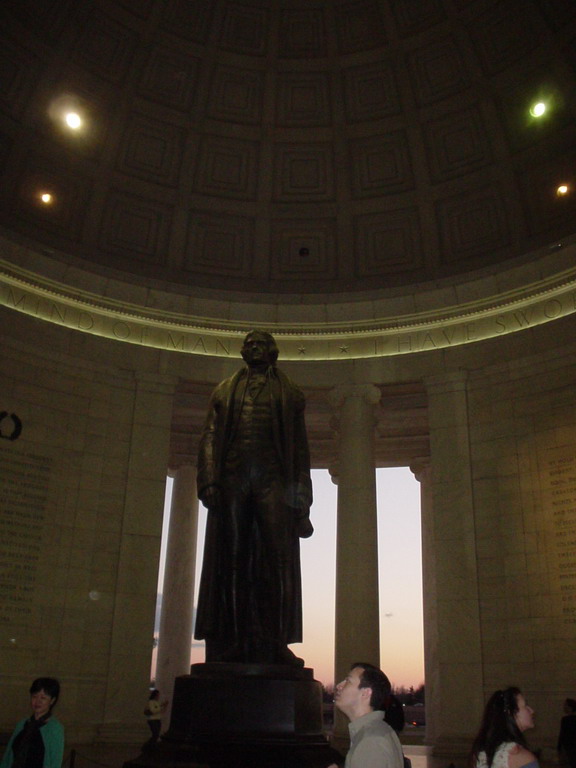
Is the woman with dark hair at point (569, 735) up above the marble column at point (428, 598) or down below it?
below

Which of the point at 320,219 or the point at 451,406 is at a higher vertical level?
the point at 320,219

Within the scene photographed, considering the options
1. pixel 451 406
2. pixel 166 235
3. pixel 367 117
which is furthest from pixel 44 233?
pixel 451 406

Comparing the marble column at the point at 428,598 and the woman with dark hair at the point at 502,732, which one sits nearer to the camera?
the woman with dark hair at the point at 502,732

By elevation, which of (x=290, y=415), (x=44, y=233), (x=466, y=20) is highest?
(x=466, y=20)

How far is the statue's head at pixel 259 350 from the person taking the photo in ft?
29.9

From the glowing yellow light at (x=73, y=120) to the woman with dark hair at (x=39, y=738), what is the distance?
54.5 ft

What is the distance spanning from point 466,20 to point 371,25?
2.44 m

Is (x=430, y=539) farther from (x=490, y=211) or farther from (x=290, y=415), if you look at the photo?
(x=290, y=415)

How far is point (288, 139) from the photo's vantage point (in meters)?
20.6

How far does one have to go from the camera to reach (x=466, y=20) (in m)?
18.5

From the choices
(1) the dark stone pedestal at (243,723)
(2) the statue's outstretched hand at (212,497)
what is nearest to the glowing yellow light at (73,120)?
(2) the statue's outstretched hand at (212,497)

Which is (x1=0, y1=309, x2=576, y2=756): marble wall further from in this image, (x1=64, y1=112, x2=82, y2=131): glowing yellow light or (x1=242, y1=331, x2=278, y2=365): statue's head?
(x1=242, y1=331, x2=278, y2=365): statue's head

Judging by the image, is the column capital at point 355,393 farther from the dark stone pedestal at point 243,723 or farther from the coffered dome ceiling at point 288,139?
the dark stone pedestal at point 243,723

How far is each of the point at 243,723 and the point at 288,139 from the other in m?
16.9
